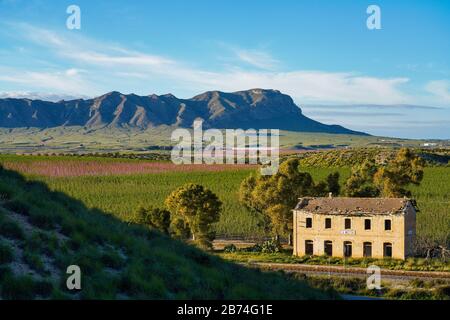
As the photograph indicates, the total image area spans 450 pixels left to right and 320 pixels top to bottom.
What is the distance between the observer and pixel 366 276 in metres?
36.1

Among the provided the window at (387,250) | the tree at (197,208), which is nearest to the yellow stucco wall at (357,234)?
the window at (387,250)

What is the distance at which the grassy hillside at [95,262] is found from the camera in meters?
12.2

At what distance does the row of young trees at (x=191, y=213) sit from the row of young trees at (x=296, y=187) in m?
5.04

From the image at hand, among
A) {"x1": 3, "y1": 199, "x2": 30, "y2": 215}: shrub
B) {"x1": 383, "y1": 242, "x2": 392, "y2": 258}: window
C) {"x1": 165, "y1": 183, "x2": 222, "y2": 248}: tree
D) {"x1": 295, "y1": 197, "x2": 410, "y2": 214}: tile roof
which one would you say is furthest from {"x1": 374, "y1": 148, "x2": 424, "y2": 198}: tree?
{"x1": 3, "y1": 199, "x2": 30, "y2": 215}: shrub

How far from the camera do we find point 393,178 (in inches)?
2266

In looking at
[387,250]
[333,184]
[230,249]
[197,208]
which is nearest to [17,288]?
[230,249]

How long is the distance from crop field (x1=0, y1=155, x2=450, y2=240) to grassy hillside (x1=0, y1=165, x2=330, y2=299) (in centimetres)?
3641

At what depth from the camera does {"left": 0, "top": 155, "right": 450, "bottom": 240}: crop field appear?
63.2 metres

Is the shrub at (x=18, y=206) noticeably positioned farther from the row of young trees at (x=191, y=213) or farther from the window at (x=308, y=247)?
the window at (x=308, y=247)

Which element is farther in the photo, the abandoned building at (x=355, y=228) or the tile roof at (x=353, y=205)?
the tile roof at (x=353, y=205)

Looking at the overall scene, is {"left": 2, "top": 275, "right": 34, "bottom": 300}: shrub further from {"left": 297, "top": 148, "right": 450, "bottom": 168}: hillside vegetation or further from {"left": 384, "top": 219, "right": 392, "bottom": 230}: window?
{"left": 297, "top": 148, "right": 450, "bottom": 168}: hillside vegetation

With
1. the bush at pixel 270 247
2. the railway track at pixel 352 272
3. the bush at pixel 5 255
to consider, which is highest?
the bush at pixel 5 255

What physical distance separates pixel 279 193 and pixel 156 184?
47596 millimetres
